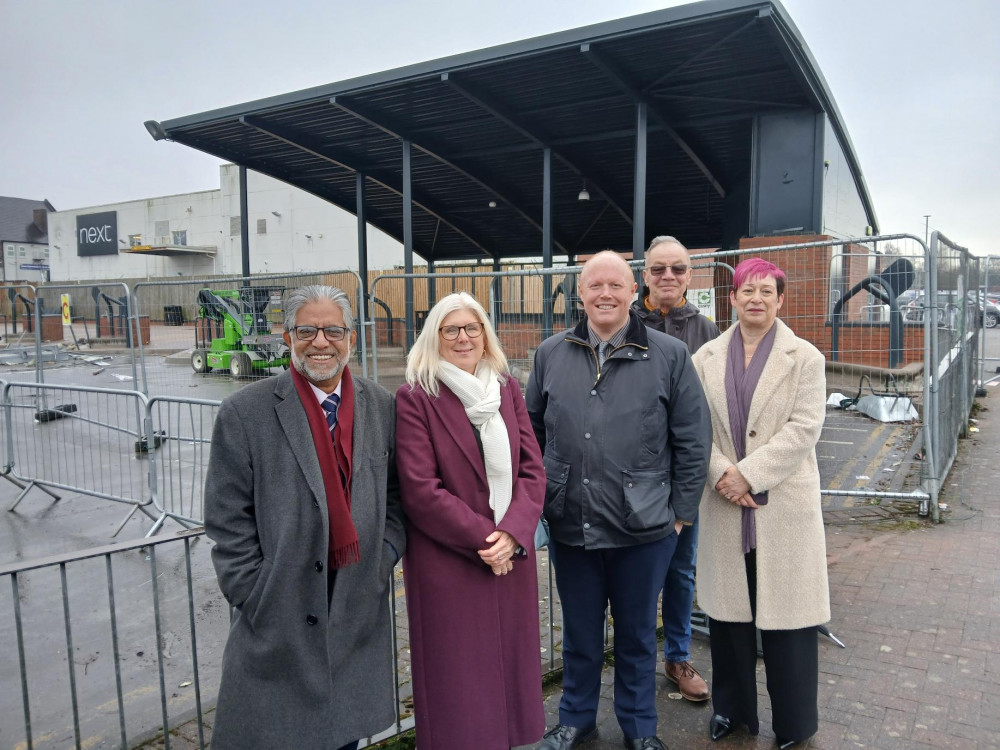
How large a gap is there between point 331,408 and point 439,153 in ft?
40.4

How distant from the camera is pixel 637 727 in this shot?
2832 mm

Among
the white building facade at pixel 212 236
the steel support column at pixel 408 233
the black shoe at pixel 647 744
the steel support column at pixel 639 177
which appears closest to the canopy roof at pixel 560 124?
the steel support column at pixel 639 177

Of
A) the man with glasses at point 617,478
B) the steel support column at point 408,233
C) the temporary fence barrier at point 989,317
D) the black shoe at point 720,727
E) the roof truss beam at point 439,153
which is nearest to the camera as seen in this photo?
the man with glasses at point 617,478

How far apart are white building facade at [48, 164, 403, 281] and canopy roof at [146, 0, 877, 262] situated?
19984 mm

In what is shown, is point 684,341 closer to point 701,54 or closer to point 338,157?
point 701,54

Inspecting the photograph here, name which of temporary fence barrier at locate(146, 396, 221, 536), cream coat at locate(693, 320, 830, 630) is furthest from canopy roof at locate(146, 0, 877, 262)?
cream coat at locate(693, 320, 830, 630)

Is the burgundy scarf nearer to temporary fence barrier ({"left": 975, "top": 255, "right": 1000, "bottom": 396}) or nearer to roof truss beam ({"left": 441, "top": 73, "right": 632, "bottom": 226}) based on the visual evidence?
roof truss beam ({"left": 441, "top": 73, "right": 632, "bottom": 226})

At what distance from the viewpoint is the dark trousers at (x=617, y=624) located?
281cm

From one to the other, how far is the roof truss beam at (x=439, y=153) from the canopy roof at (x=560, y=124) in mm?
29

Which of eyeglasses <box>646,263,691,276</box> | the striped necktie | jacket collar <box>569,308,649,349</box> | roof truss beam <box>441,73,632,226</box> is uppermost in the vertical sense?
roof truss beam <box>441,73,632,226</box>

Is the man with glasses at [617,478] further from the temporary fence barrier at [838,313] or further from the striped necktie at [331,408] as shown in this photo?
the temporary fence barrier at [838,313]

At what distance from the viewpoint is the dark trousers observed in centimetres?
281

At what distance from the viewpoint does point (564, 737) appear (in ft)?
9.48

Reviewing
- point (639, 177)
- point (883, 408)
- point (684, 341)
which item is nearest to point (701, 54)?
point (639, 177)
